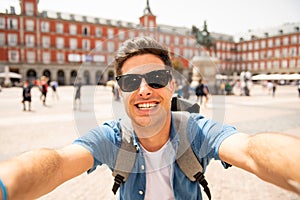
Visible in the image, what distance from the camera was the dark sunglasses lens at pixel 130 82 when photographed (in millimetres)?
1312

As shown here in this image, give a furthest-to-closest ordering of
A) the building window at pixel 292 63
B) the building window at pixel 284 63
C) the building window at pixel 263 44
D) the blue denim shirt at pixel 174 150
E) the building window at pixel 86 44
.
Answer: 1. the building window at pixel 263 44
2. the building window at pixel 284 63
3. the building window at pixel 292 63
4. the building window at pixel 86 44
5. the blue denim shirt at pixel 174 150

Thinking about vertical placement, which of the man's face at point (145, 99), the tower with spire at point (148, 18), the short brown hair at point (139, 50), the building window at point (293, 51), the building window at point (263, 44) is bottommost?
the man's face at point (145, 99)

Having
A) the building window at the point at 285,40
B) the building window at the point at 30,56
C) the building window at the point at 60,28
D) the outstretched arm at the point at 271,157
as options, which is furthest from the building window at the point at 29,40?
the building window at the point at 285,40

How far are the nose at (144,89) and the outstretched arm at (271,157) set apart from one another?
53cm

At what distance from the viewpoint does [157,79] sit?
1.33 m

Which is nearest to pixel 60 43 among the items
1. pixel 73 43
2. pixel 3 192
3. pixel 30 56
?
pixel 73 43

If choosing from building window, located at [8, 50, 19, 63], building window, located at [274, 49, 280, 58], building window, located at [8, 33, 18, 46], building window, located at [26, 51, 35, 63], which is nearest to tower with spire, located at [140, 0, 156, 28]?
building window, located at [26, 51, 35, 63]

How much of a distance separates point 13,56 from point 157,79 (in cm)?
4288

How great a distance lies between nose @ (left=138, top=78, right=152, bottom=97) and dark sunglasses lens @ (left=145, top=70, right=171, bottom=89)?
0.8 inches

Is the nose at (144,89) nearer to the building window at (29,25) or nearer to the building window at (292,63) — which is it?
the building window at (29,25)

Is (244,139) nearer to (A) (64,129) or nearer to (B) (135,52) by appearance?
(B) (135,52)

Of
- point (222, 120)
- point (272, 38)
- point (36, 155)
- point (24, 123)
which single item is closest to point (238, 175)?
point (222, 120)

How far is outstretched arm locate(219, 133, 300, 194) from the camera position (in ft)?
2.39

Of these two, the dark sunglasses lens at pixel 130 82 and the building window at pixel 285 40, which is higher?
the building window at pixel 285 40
